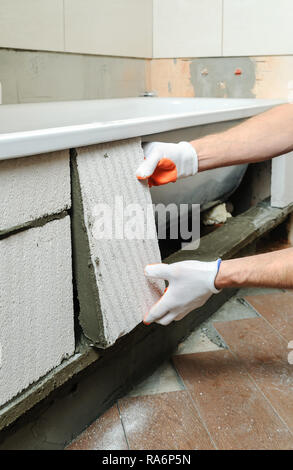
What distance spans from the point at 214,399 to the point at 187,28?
234 cm

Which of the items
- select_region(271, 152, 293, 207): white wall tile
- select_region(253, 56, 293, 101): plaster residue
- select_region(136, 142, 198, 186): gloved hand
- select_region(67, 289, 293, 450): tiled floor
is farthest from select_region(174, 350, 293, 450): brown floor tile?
select_region(253, 56, 293, 101): plaster residue

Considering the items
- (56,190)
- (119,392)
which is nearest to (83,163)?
(56,190)

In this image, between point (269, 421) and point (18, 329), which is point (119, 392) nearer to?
point (269, 421)

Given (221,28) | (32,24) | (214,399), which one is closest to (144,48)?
(221,28)

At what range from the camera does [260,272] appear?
111cm

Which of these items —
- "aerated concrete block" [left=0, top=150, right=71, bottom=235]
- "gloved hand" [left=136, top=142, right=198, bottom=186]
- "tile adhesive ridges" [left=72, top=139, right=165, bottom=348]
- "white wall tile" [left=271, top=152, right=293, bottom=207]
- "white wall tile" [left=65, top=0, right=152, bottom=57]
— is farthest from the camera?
"white wall tile" [left=65, top=0, right=152, bottom=57]

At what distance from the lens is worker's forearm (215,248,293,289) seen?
1.09 metres

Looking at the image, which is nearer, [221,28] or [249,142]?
[249,142]

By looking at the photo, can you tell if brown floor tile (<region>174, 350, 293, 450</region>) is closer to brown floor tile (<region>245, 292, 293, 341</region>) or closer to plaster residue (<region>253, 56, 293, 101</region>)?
brown floor tile (<region>245, 292, 293, 341</region>)

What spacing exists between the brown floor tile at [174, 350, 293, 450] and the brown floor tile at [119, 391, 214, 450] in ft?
0.11

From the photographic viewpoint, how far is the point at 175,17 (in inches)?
112

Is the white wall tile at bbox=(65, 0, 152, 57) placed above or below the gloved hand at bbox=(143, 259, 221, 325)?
above

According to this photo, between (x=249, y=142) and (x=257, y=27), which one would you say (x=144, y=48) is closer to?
(x=257, y=27)

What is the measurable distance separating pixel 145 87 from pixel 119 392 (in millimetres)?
2298
